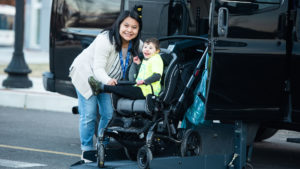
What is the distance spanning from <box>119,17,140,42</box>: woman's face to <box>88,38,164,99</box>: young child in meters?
0.17

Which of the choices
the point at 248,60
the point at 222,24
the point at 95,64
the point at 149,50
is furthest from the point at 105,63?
the point at 248,60

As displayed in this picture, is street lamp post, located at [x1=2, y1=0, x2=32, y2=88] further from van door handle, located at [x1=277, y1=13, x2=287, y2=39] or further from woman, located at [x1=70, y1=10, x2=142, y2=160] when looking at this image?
van door handle, located at [x1=277, y1=13, x2=287, y2=39]

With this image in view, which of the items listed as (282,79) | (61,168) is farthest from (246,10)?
(61,168)

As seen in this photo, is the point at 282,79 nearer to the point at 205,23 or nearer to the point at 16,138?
the point at 205,23

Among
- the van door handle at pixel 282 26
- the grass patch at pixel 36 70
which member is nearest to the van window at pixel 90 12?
the van door handle at pixel 282 26

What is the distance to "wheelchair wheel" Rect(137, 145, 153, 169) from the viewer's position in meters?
5.68

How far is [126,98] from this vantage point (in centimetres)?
605

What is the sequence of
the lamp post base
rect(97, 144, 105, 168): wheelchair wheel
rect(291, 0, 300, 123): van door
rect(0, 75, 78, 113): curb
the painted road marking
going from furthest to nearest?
the lamp post base → rect(0, 75, 78, 113): curb → the painted road marking → rect(97, 144, 105, 168): wheelchair wheel → rect(291, 0, 300, 123): van door

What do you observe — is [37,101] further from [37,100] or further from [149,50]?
[149,50]

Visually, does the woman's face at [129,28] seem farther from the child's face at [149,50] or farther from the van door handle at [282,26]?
the van door handle at [282,26]

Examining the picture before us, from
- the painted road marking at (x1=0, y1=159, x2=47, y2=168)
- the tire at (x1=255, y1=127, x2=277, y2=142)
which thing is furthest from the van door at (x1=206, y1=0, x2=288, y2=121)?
the tire at (x1=255, y1=127, x2=277, y2=142)

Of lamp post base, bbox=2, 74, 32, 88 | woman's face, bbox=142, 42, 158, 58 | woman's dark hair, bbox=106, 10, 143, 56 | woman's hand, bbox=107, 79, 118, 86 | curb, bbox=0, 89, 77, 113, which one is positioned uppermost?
A: woman's dark hair, bbox=106, 10, 143, 56

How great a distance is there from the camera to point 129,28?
244 inches

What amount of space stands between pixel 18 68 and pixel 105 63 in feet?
29.3
